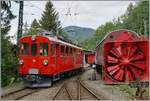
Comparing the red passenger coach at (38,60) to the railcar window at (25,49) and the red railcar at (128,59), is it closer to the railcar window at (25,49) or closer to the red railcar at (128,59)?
the railcar window at (25,49)

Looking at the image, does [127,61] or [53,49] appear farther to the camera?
[53,49]

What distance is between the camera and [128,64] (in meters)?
16.8

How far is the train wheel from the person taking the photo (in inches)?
657

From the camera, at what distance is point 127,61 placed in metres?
16.8

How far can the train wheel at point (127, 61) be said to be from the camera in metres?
16.7

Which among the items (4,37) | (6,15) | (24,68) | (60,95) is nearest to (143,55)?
(60,95)

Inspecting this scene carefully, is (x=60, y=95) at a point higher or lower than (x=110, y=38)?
lower

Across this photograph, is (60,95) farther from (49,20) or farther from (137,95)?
(49,20)

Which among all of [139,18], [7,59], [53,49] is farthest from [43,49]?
[139,18]

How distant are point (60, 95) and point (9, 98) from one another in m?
2.31

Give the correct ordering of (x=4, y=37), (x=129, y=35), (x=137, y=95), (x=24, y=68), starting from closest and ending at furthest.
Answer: (x=137, y=95)
(x=129, y=35)
(x=24, y=68)
(x=4, y=37)

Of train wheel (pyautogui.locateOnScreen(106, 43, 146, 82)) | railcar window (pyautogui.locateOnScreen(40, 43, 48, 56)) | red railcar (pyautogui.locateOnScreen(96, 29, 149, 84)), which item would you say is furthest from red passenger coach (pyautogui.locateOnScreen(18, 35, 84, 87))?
train wheel (pyautogui.locateOnScreen(106, 43, 146, 82))

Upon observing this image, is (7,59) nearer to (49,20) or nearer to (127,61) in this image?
(127,61)

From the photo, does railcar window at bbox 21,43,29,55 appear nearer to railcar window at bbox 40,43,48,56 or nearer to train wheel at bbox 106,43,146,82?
railcar window at bbox 40,43,48,56
